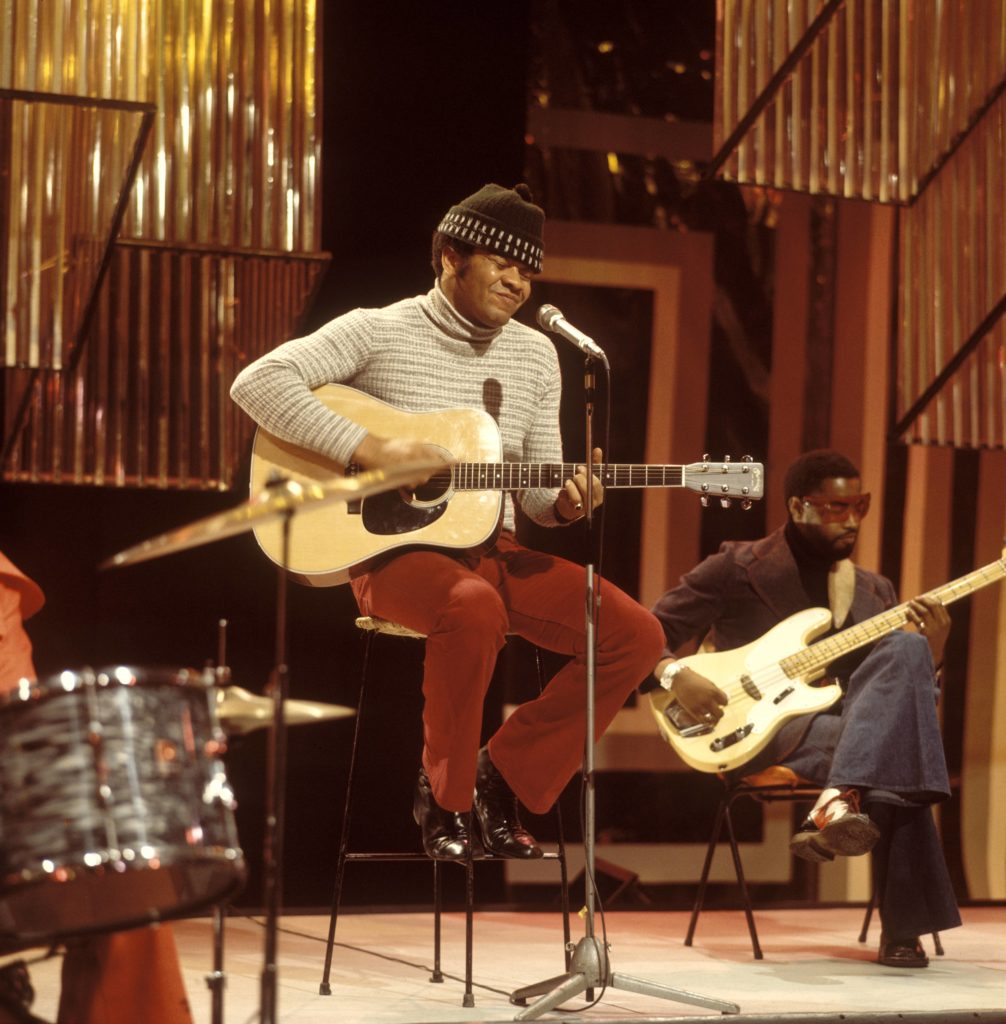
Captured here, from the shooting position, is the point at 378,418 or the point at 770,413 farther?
the point at 770,413

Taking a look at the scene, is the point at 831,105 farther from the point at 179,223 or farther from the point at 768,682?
the point at 179,223

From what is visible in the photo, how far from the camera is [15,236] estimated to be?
13.8 ft

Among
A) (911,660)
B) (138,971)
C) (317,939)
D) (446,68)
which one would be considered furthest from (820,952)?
(446,68)

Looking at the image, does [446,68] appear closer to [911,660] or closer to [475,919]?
[911,660]

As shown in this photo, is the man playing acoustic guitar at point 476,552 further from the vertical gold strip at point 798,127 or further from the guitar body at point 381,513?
the vertical gold strip at point 798,127

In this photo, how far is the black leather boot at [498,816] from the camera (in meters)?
3.76

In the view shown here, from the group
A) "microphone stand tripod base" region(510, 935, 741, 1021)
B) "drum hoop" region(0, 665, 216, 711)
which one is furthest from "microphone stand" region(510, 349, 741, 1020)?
"drum hoop" region(0, 665, 216, 711)

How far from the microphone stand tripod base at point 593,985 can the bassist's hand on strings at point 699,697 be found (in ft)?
3.47

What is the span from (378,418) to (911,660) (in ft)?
5.05

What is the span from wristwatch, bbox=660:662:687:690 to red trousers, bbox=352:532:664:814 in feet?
1.62

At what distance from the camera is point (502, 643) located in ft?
12.3

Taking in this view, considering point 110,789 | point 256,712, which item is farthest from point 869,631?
point 110,789

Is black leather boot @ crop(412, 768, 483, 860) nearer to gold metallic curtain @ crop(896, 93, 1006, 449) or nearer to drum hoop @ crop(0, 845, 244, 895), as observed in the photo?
drum hoop @ crop(0, 845, 244, 895)

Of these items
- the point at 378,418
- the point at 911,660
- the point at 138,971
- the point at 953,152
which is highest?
the point at 953,152
